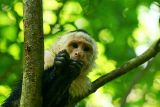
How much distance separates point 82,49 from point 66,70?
1.10 metres

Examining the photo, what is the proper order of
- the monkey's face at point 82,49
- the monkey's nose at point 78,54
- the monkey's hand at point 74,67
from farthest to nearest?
the monkey's face at point 82,49 < the monkey's nose at point 78,54 < the monkey's hand at point 74,67

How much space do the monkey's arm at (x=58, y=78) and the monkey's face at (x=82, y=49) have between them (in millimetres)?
758

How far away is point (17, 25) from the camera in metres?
7.62

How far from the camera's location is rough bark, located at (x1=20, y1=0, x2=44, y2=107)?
14.6 feet

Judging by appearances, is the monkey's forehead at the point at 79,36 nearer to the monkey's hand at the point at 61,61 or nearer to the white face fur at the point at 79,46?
the white face fur at the point at 79,46

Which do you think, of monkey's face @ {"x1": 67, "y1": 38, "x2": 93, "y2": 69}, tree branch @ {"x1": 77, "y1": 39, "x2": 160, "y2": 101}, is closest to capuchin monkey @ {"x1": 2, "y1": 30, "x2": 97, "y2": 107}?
monkey's face @ {"x1": 67, "y1": 38, "x2": 93, "y2": 69}

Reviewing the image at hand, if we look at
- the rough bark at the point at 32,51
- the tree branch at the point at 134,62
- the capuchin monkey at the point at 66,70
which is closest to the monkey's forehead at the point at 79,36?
the capuchin monkey at the point at 66,70

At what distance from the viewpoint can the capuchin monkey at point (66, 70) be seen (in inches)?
203

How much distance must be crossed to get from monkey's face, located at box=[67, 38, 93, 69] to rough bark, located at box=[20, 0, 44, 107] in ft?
4.71

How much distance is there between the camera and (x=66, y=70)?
5.19 metres

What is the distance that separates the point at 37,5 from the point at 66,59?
873 mm

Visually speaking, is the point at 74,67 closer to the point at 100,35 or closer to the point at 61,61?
the point at 61,61

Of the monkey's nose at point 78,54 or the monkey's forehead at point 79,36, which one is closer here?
the monkey's nose at point 78,54

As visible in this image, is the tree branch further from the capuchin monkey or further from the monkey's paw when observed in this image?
the monkey's paw
